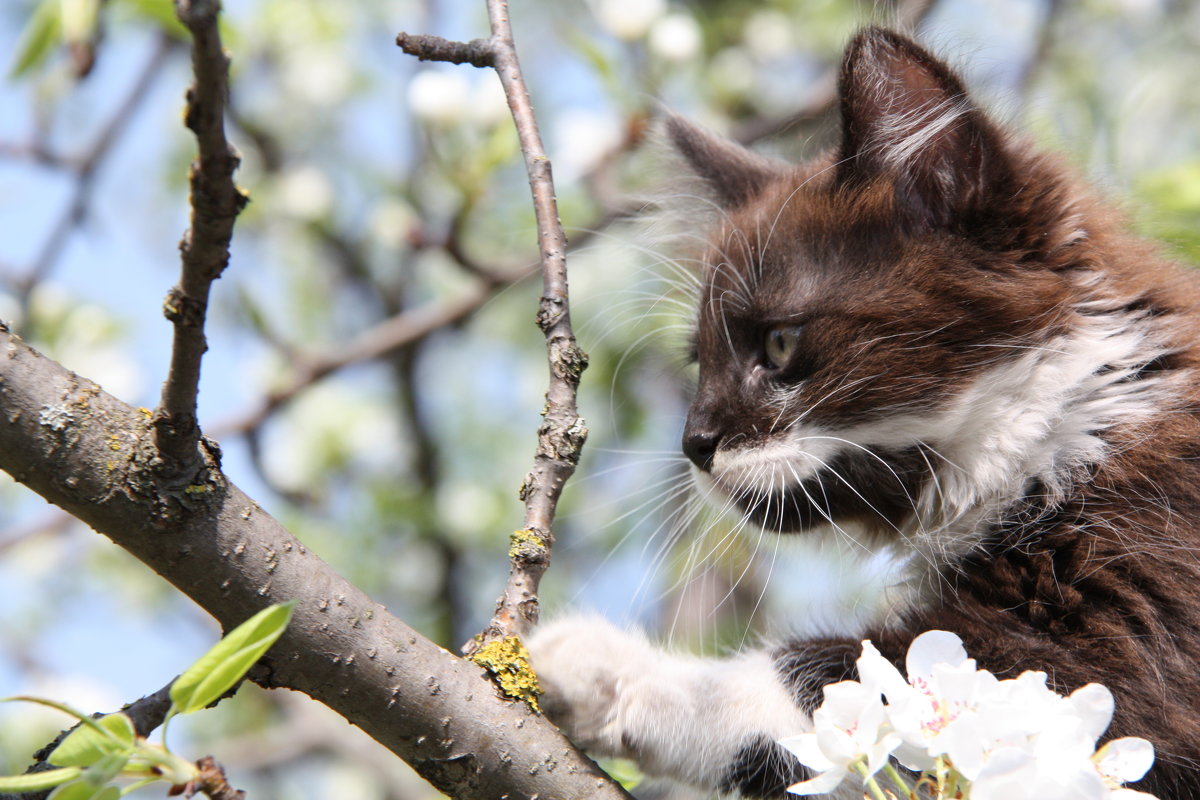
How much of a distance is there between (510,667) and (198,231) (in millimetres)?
722

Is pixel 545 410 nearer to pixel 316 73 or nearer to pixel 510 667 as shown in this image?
pixel 510 667

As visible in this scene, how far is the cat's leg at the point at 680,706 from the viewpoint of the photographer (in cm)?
172

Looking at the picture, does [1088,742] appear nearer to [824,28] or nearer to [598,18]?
[598,18]

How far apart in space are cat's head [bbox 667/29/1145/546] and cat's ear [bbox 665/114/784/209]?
511mm

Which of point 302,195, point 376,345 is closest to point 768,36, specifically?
point 302,195

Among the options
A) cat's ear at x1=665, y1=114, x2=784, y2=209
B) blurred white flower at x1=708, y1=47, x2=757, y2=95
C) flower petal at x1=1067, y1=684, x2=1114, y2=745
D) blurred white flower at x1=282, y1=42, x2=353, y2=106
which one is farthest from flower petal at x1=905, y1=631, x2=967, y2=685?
blurred white flower at x1=282, y1=42, x2=353, y2=106

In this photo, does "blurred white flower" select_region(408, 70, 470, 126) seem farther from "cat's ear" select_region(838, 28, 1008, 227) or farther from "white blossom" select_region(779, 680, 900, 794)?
"white blossom" select_region(779, 680, 900, 794)

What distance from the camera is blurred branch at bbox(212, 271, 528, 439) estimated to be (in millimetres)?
3529

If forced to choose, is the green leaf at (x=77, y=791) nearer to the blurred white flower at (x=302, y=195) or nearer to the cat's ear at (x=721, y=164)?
the cat's ear at (x=721, y=164)

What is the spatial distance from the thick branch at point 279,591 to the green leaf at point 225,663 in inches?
10.1

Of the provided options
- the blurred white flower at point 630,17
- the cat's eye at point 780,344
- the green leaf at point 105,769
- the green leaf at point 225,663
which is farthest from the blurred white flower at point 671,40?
the green leaf at point 105,769

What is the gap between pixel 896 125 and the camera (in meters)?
2.07

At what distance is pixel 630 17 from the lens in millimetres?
4062

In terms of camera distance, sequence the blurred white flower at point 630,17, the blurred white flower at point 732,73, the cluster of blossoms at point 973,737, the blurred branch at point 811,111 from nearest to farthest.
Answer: the cluster of blossoms at point 973,737 < the blurred branch at point 811,111 < the blurred white flower at point 630,17 < the blurred white flower at point 732,73
